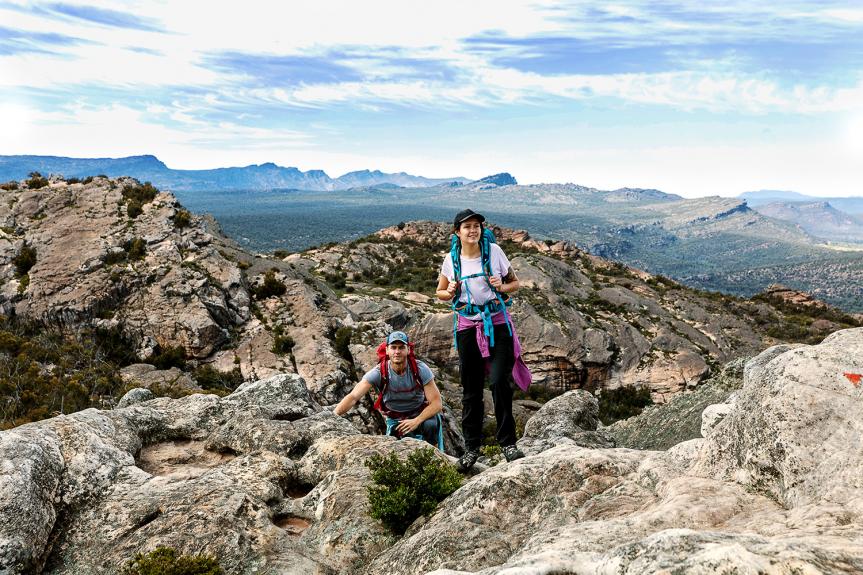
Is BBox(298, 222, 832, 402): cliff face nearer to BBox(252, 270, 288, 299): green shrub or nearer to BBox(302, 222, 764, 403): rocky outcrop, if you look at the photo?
BBox(302, 222, 764, 403): rocky outcrop

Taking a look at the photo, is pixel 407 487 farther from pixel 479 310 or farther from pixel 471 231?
pixel 471 231

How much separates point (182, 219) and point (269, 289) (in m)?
A: 9.63

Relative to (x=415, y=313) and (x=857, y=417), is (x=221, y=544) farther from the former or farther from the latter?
(x=415, y=313)

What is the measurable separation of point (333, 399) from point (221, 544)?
16854mm

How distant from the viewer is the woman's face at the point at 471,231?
8.08m

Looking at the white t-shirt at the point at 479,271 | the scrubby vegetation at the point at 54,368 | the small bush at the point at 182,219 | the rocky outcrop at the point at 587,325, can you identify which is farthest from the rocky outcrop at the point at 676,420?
the small bush at the point at 182,219

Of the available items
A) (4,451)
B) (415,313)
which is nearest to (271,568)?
(4,451)

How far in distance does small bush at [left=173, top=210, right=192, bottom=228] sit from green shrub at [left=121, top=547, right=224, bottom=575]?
3466 centimetres

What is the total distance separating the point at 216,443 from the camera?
1027 cm

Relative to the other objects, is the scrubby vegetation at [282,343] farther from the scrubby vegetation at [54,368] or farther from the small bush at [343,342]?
the scrubby vegetation at [54,368]

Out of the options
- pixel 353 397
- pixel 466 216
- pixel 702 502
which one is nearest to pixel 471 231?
pixel 466 216

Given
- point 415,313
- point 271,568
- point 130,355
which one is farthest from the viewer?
point 415,313

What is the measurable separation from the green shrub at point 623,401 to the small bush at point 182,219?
33982 mm

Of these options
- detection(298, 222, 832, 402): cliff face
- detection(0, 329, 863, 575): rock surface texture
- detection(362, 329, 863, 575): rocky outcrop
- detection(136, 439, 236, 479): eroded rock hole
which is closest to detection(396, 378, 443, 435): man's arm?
detection(0, 329, 863, 575): rock surface texture
